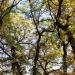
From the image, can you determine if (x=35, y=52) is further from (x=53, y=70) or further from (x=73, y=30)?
(x=73, y=30)

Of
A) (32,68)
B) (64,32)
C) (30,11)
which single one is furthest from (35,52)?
(64,32)

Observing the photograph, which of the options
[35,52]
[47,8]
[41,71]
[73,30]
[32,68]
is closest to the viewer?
[73,30]

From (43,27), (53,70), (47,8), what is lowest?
(53,70)

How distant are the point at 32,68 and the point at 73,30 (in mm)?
5769

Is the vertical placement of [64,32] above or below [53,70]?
above

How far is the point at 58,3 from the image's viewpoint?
19.3m

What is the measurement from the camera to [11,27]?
23156 mm

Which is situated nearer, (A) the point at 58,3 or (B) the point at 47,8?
(A) the point at 58,3

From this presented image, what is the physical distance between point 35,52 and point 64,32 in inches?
215

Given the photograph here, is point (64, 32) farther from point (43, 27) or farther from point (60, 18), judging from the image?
point (43, 27)

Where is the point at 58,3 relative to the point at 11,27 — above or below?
→ above

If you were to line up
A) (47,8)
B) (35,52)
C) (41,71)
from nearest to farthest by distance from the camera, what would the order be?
(47,8) → (35,52) → (41,71)

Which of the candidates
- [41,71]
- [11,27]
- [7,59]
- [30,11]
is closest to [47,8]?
[30,11]

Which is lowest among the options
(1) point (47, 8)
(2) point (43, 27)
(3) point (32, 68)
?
(3) point (32, 68)
